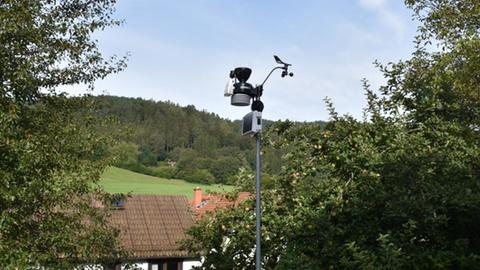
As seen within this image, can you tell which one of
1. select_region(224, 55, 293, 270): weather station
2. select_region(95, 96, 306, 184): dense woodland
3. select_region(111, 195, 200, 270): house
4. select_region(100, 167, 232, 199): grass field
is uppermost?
select_region(95, 96, 306, 184): dense woodland

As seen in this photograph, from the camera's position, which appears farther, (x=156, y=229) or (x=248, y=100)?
(x=156, y=229)

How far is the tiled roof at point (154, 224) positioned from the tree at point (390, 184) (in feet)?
30.5

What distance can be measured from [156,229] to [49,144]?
13.3 metres

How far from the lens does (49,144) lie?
5238mm

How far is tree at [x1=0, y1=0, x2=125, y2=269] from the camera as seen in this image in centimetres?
486

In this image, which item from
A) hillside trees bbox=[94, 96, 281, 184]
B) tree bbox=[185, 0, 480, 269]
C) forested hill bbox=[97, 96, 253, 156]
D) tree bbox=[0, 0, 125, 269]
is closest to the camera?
tree bbox=[0, 0, 125, 269]

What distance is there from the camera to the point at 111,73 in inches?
260

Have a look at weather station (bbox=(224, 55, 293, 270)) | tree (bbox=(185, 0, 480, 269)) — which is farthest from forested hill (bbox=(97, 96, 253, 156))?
weather station (bbox=(224, 55, 293, 270))

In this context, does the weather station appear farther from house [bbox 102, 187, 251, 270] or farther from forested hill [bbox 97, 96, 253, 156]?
forested hill [bbox 97, 96, 253, 156]

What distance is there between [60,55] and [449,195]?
17.0ft

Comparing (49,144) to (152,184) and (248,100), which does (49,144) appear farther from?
(152,184)

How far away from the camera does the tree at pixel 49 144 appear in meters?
4.86

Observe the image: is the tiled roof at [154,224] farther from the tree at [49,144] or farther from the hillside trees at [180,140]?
the hillside trees at [180,140]

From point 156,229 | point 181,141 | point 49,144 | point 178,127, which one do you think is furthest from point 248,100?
point 178,127
